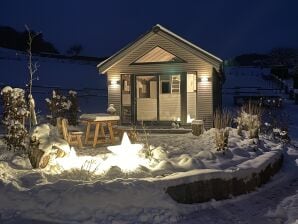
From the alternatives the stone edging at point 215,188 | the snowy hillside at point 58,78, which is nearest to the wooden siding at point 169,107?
the stone edging at point 215,188

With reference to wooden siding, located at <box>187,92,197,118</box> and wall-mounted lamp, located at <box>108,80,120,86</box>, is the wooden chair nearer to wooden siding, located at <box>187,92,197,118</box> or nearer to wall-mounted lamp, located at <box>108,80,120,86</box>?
wall-mounted lamp, located at <box>108,80,120,86</box>

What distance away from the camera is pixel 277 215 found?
686 cm

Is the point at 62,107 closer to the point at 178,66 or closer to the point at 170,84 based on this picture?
the point at 170,84

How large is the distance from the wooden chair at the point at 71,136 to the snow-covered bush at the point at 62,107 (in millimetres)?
4461

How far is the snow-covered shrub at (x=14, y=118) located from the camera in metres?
10.2

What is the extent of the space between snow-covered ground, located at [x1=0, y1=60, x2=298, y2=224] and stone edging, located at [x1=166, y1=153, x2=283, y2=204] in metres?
0.13

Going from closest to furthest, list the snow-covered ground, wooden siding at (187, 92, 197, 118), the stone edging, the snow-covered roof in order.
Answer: the snow-covered ground < the stone edging < the snow-covered roof < wooden siding at (187, 92, 197, 118)

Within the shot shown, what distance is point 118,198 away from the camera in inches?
261

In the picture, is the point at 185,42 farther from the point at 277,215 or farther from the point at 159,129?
the point at 277,215

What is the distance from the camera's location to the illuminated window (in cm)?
1666

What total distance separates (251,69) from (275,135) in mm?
41659

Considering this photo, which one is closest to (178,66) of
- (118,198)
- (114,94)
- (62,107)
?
(114,94)

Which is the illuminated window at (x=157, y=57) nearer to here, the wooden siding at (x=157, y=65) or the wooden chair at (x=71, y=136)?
the wooden siding at (x=157, y=65)

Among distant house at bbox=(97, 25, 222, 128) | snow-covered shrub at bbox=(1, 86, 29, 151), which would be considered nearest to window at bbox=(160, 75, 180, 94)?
distant house at bbox=(97, 25, 222, 128)
